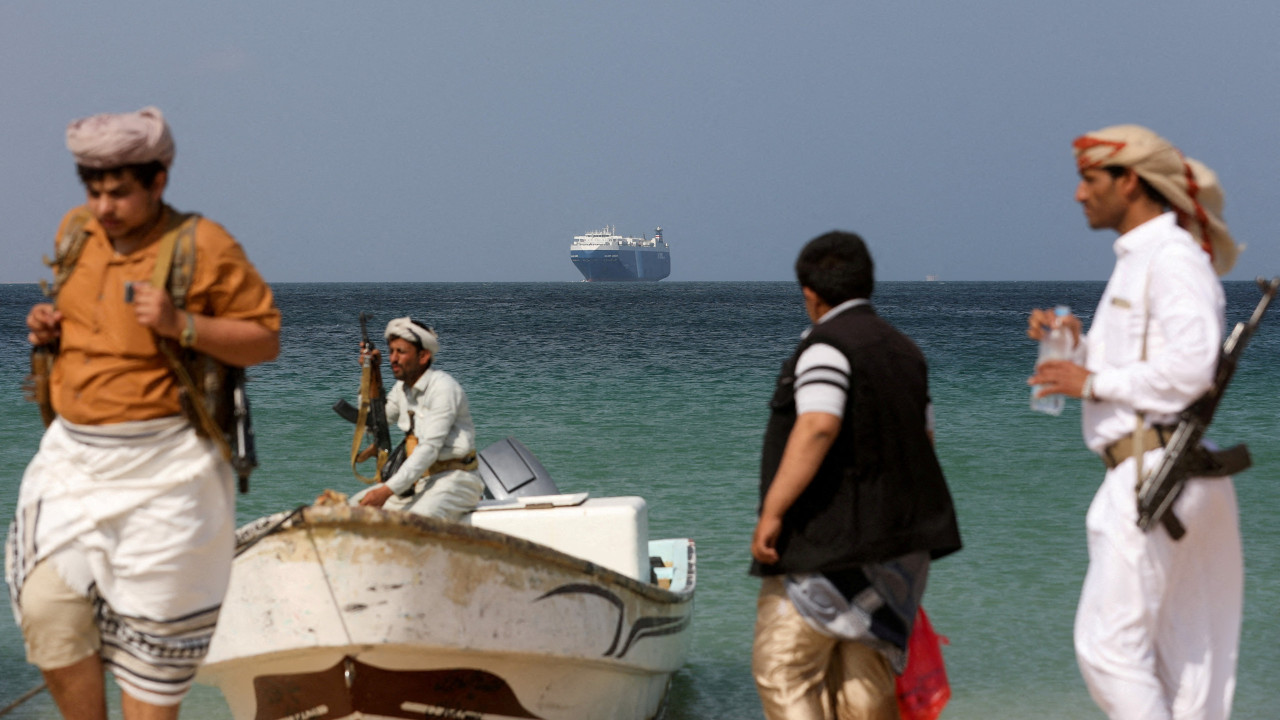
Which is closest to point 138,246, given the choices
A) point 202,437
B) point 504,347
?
point 202,437

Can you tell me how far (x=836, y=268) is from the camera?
357cm

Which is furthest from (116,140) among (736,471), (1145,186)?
(736,471)

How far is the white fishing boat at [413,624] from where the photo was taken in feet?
14.2

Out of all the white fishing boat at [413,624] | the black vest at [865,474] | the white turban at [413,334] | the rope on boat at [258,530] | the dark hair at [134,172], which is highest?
the dark hair at [134,172]

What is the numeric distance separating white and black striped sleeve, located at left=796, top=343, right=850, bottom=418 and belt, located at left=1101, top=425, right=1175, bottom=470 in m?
0.65

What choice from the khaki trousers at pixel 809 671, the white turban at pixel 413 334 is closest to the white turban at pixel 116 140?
the khaki trousers at pixel 809 671

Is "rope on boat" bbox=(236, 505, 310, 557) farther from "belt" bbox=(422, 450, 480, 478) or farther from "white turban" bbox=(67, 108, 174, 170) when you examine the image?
"belt" bbox=(422, 450, 480, 478)

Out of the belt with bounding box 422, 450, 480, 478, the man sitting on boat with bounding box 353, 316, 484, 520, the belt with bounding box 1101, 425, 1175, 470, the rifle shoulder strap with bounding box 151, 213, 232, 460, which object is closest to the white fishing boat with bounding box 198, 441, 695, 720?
the rifle shoulder strap with bounding box 151, 213, 232, 460

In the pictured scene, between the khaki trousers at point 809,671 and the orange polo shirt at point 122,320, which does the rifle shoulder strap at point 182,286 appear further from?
the khaki trousers at point 809,671

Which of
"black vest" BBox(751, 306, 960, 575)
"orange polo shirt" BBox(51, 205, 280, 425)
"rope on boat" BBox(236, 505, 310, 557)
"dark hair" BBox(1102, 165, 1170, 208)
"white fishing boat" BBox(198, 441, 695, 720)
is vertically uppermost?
"dark hair" BBox(1102, 165, 1170, 208)

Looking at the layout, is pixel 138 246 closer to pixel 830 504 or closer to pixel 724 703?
pixel 830 504

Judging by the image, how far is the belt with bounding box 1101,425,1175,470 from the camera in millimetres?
3170

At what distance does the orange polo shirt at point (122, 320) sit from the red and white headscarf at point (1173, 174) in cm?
201

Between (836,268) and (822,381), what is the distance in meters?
0.36
